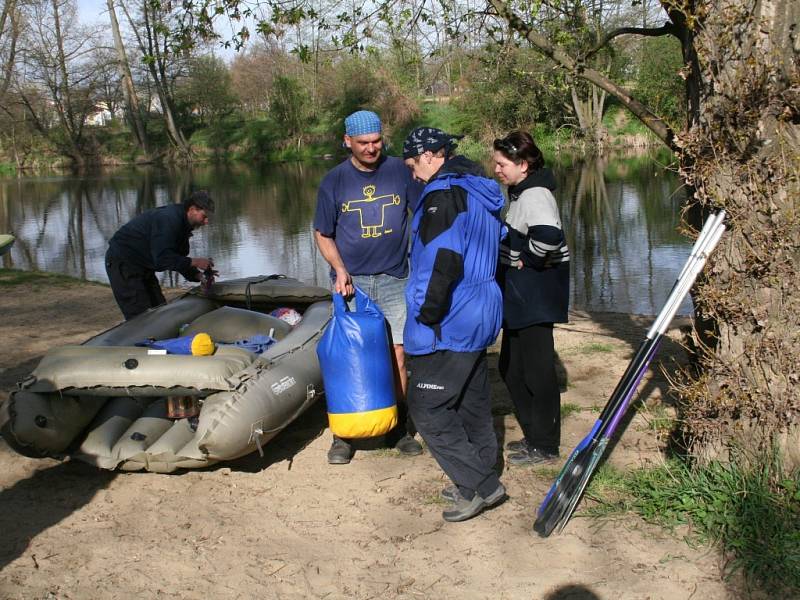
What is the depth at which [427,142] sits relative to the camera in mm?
4074

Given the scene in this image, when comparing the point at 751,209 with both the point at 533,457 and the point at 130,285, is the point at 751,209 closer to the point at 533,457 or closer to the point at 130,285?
the point at 533,457

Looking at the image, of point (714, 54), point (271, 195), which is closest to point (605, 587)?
point (714, 54)

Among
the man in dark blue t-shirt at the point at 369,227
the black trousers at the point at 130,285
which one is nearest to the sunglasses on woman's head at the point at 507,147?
the man in dark blue t-shirt at the point at 369,227

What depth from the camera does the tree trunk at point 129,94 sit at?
49.5 m

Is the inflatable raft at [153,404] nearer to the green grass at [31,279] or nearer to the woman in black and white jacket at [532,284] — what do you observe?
the woman in black and white jacket at [532,284]

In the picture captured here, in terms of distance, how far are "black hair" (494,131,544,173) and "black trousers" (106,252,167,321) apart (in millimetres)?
3750

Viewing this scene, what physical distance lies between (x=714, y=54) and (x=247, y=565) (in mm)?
3185

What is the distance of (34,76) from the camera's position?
47.7 m

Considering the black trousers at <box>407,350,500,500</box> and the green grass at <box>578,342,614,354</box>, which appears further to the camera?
the green grass at <box>578,342,614,354</box>

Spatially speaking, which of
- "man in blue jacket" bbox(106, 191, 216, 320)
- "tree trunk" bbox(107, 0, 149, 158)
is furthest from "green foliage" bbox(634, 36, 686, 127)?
"tree trunk" bbox(107, 0, 149, 158)

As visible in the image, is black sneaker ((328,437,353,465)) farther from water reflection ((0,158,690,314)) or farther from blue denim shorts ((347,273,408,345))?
water reflection ((0,158,690,314))

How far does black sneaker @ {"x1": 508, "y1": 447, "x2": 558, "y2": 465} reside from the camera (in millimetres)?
4641

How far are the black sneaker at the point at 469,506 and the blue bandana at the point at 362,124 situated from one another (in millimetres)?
2114

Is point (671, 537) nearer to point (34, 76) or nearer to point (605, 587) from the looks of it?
point (605, 587)
